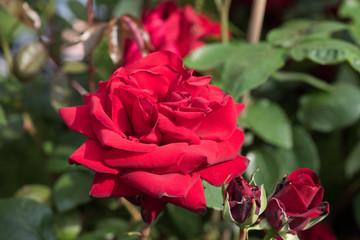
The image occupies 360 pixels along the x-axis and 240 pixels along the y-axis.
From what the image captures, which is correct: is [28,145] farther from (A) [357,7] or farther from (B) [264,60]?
(A) [357,7]

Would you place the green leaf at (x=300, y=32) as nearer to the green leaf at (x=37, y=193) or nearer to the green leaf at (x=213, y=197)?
the green leaf at (x=213, y=197)

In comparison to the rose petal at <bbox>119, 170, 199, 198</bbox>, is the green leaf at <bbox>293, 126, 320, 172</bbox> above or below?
below

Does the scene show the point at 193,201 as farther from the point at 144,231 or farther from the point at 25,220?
the point at 25,220

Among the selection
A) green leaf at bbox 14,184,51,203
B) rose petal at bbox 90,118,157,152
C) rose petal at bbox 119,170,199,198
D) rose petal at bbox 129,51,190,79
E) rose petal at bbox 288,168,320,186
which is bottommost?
green leaf at bbox 14,184,51,203

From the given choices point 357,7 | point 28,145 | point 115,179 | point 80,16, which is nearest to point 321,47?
point 357,7

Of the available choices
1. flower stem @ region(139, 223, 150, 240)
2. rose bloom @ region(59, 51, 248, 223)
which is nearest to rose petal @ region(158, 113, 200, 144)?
rose bloom @ region(59, 51, 248, 223)

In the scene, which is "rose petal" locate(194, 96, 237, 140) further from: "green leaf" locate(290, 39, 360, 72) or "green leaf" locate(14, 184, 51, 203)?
"green leaf" locate(14, 184, 51, 203)

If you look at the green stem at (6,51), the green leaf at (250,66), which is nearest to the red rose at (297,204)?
the green leaf at (250,66)
